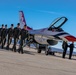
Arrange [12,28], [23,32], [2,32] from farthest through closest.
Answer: [2,32] < [12,28] < [23,32]

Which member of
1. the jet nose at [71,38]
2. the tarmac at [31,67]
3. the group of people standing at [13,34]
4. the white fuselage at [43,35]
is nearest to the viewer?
the tarmac at [31,67]

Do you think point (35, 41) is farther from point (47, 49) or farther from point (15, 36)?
point (15, 36)

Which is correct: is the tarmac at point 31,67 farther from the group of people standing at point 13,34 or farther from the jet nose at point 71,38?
the jet nose at point 71,38

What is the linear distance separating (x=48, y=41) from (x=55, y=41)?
0.85 metres

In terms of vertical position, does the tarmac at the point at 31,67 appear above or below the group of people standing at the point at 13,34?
below

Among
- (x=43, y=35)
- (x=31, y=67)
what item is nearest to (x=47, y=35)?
(x=43, y=35)

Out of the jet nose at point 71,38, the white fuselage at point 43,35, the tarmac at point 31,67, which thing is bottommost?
the tarmac at point 31,67

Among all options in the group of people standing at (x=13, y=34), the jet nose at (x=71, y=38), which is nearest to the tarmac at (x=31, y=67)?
the group of people standing at (x=13, y=34)

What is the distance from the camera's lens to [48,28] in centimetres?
2700

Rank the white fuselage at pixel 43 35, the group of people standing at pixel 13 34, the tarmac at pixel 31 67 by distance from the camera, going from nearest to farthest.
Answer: the tarmac at pixel 31 67 → the group of people standing at pixel 13 34 → the white fuselage at pixel 43 35

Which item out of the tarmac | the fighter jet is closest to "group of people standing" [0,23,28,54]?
the fighter jet

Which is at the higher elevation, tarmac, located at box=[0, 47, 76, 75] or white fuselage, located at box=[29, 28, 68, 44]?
white fuselage, located at box=[29, 28, 68, 44]

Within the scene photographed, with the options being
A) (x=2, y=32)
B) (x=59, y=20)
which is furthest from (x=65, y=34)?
(x=2, y=32)

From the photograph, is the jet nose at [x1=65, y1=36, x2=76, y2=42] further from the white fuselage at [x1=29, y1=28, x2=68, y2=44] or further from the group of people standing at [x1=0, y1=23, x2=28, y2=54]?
the group of people standing at [x1=0, y1=23, x2=28, y2=54]
